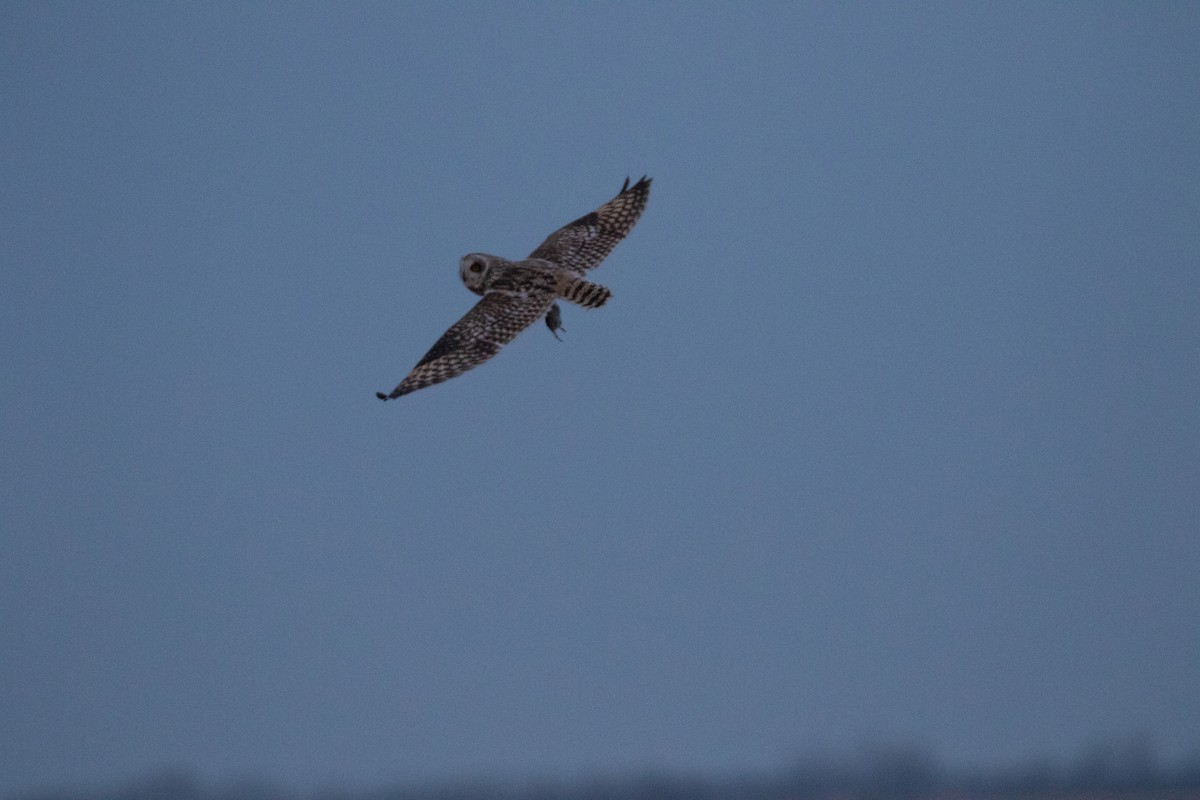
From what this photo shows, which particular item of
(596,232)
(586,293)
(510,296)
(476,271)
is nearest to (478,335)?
(510,296)

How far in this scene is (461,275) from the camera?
18.7 m

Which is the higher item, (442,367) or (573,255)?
(573,255)

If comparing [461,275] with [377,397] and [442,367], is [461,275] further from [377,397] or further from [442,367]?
[377,397]

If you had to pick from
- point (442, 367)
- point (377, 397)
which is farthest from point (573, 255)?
point (377, 397)

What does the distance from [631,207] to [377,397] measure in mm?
7001

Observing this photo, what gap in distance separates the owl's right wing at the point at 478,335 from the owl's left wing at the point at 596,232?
1.92 metres

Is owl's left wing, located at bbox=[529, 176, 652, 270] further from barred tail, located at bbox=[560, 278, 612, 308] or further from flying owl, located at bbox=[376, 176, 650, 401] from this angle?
barred tail, located at bbox=[560, 278, 612, 308]

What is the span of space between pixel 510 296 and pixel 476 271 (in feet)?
2.30

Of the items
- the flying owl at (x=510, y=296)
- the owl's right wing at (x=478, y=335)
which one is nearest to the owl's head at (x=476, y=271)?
the flying owl at (x=510, y=296)

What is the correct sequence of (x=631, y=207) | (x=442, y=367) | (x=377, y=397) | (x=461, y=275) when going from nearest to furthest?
1. (x=377, y=397)
2. (x=442, y=367)
3. (x=461, y=275)
4. (x=631, y=207)

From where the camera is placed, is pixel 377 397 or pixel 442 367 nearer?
pixel 377 397

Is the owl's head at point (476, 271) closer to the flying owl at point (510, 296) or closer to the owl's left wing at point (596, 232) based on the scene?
the flying owl at point (510, 296)

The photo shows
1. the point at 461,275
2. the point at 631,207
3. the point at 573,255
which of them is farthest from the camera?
the point at 631,207

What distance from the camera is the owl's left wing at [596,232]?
792 inches
